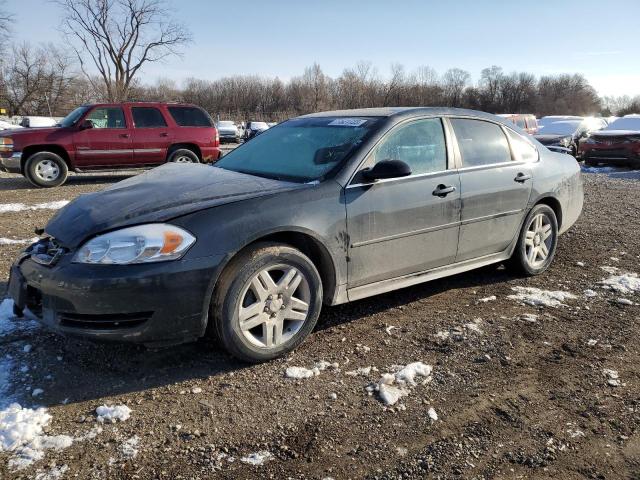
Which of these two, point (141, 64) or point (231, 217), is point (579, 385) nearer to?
point (231, 217)

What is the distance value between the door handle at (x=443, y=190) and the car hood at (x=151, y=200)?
111cm

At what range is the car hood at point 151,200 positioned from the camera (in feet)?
9.61

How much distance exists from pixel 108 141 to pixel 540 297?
960 cm

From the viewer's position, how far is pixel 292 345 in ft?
10.7

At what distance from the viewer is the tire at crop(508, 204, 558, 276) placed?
471cm

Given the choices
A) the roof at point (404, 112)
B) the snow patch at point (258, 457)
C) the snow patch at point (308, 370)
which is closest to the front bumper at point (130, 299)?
the snow patch at point (308, 370)

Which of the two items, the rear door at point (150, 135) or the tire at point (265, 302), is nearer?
the tire at point (265, 302)

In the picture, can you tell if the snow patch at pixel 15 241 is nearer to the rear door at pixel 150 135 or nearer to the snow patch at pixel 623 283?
the rear door at pixel 150 135

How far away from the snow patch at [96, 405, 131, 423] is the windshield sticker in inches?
98.6

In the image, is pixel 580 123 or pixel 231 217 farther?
pixel 580 123

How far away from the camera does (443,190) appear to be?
3.89m

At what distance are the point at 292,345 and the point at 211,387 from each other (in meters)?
0.59

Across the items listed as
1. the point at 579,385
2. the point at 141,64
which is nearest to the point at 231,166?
the point at 579,385

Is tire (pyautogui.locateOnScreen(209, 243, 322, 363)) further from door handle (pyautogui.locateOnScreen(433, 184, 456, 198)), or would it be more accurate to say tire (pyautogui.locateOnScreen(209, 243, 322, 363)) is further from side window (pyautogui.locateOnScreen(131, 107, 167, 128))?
side window (pyautogui.locateOnScreen(131, 107, 167, 128))
